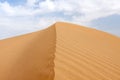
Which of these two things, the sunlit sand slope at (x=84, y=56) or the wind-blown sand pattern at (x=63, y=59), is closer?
the wind-blown sand pattern at (x=63, y=59)

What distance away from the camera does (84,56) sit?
8.68m

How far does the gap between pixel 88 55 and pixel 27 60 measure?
1.72 m

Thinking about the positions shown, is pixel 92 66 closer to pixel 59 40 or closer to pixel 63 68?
pixel 63 68

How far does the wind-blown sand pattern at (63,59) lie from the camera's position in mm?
7304

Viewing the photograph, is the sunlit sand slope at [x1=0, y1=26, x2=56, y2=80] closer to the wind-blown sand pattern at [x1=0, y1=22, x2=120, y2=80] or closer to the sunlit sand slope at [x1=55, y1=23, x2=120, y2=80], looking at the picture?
the wind-blown sand pattern at [x1=0, y1=22, x2=120, y2=80]

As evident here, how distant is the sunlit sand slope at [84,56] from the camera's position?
7422 millimetres

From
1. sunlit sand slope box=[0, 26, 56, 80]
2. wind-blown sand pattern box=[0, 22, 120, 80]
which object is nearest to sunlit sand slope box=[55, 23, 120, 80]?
wind-blown sand pattern box=[0, 22, 120, 80]

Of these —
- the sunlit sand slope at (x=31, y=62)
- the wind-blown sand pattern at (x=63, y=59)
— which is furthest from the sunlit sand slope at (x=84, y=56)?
the sunlit sand slope at (x=31, y=62)

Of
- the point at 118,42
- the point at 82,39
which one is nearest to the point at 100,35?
the point at 118,42

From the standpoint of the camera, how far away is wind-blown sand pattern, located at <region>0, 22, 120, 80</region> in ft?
24.0

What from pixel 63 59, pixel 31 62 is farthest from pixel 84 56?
pixel 31 62

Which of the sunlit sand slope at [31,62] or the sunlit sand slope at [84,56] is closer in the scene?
the sunlit sand slope at [31,62]

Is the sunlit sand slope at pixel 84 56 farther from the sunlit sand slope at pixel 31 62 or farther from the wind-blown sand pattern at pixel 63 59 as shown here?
the sunlit sand slope at pixel 31 62

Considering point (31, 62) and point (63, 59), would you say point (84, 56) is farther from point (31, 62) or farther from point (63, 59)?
point (31, 62)
